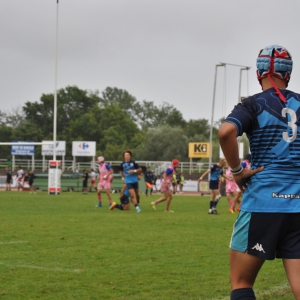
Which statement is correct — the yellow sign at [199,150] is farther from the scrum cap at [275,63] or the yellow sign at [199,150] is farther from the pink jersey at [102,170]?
the scrum cap at [275,63]

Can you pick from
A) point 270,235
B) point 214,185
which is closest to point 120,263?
point 270,235

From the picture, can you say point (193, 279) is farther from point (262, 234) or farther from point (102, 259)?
point (262, 234)

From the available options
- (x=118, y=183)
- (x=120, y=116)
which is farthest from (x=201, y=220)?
(x=120, y=116)

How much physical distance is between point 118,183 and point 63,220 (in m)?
32.1

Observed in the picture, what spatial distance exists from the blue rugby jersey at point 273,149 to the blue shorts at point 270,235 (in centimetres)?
5

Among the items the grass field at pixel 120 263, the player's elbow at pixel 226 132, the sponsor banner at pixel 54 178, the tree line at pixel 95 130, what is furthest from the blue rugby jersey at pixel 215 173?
the tree line at pixel 95 130

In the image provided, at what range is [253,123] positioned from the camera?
4.65 meters

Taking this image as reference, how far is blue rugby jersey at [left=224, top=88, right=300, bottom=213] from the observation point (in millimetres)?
4574

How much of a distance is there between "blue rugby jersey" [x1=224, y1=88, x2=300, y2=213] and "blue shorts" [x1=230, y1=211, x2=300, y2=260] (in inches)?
2.1

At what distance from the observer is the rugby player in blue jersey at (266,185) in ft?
14.9

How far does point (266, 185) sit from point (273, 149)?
0.81 ft

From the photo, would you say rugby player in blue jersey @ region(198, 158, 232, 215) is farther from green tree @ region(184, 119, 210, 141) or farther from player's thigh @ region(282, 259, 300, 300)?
green tree @ region(184, 119, 210, 141)

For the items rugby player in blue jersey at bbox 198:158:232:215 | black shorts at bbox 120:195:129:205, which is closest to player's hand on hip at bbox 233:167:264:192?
rugby player in blue jersey at bbox 198:158:232:215

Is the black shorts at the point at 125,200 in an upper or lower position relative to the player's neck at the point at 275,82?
lower
